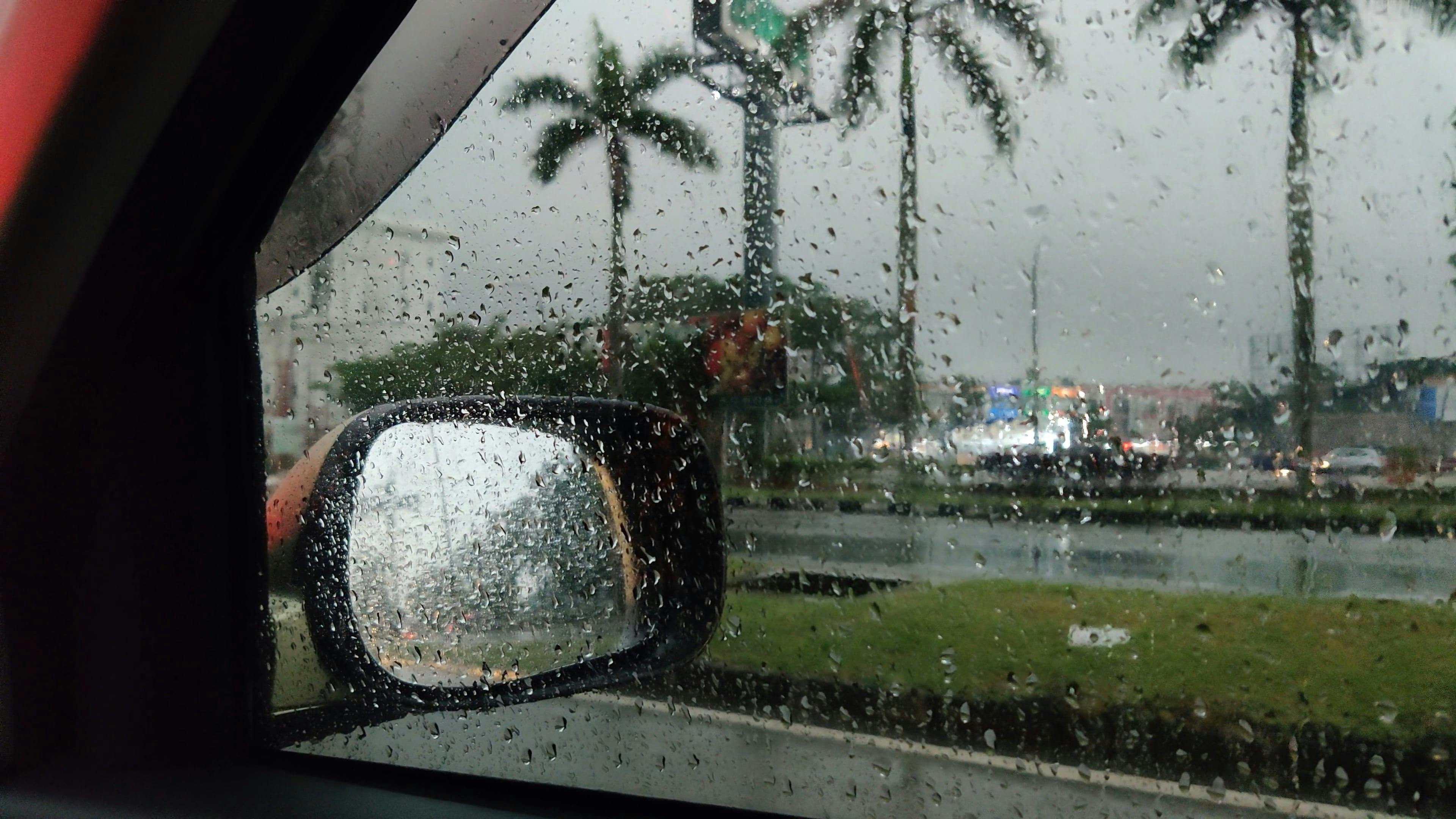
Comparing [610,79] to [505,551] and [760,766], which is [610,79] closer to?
[505,551]

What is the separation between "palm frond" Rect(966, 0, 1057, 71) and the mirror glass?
1097mm

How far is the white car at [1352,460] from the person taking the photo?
150 centimetres

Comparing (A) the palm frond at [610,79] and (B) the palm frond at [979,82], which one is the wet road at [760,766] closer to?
(B) the palm frond at [979,82]

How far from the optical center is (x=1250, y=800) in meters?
1.59

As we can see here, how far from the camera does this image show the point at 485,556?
239cm

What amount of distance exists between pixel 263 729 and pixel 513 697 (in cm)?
74

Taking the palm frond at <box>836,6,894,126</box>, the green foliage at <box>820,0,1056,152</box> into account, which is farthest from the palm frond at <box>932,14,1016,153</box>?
the palm frond at <box>836,6,894,126</box>

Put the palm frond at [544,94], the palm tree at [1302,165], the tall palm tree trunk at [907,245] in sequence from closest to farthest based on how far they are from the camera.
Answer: the palm tree at [1302,165]
the tall palm tree trunk at [907,245]
the palm frond at [544,94]

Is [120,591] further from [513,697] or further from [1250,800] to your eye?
[1250,800]

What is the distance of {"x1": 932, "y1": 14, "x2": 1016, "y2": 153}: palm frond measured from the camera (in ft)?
5.77

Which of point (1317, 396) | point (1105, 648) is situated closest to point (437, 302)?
point (1105, 648)

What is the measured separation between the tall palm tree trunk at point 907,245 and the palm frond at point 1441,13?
71 cm

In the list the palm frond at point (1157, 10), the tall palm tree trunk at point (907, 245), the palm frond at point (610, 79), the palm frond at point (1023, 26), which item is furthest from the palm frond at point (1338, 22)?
the palm frond at point (610, 79)

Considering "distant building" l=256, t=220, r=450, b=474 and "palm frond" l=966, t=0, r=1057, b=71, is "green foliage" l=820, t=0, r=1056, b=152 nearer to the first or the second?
"palm frond" l=966, t=0, r=1057, b=71
